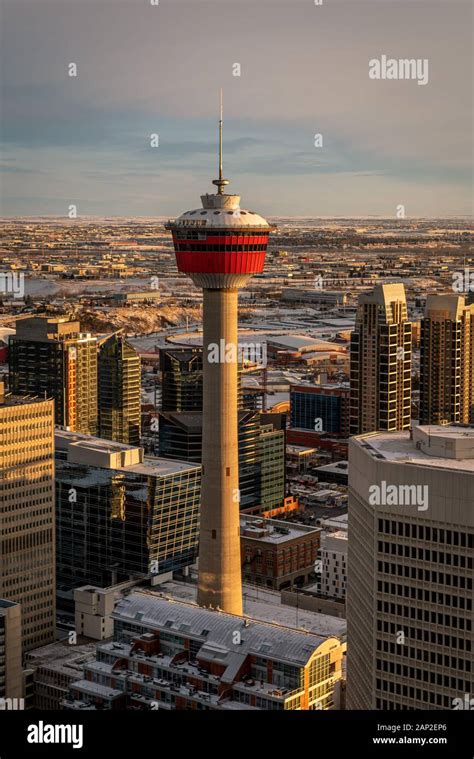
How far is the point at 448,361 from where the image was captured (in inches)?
3831

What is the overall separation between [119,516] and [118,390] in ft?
105

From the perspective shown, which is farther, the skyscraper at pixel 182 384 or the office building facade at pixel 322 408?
the office building facade at pixel 322 408

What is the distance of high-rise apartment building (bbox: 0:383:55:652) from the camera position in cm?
5512

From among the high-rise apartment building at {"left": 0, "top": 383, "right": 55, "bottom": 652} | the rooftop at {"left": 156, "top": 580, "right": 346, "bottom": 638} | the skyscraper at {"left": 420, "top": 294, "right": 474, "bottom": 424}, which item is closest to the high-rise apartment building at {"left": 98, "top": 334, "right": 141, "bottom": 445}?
the skyscraper at {"left": 420, "top": 294, "right": 474, "bottom": 424}

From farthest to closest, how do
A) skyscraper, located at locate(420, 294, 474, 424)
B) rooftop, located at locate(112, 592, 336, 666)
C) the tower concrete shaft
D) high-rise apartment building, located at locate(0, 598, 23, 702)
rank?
skyscraper, located at locate(420, 294, 474, 424) → the tower concrete shaft → high-rise apartment building, located at locate(0, 598, 23, 702) → rooftop, located at locate(112, 592, 336, 666)

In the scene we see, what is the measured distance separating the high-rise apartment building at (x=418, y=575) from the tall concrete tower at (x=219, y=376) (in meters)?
21.1

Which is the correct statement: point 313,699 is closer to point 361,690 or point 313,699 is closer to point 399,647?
point 361,690

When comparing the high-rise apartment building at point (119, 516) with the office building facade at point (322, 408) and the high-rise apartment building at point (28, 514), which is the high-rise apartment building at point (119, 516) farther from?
the office building facade at point (322, 408)

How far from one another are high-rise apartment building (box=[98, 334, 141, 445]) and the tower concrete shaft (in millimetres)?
41677

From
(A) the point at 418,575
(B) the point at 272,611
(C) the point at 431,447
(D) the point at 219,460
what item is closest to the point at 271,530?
(B) the point at 272,611

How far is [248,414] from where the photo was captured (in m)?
82.7

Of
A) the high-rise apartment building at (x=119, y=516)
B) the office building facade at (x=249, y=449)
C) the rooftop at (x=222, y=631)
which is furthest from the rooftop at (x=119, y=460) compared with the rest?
the rooftop at (x=222, y=631)

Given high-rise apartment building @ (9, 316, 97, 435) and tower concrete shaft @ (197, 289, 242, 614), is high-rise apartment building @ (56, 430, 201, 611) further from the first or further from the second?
high-rise apartment building @ (9, 316, 97, 435)

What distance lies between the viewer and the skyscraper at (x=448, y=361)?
319 ft
